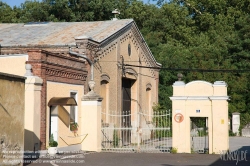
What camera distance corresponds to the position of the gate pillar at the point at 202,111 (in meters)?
21.0

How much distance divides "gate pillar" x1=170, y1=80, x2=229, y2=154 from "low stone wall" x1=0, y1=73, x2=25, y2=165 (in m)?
8.48

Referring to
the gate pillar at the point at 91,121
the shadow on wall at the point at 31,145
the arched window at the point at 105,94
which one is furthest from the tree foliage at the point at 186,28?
the shadow on wall at the point at 31,145

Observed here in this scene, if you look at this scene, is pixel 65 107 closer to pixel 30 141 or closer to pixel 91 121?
pixel 91 121

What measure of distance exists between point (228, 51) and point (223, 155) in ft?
77.8

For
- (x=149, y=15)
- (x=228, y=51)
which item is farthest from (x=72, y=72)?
(x=149, y=15)

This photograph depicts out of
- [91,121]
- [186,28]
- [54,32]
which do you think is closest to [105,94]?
[91,121]

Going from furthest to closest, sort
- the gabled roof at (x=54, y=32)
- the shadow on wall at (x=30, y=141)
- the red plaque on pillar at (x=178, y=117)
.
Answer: the gabled roof at (x=54, y=32) → the red plaque on pillar at (x=178, y=117) → the shadow on wall at (x=30, y=141)

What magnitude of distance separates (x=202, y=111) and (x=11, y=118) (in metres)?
9.80

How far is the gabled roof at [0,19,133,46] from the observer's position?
81.6 ft

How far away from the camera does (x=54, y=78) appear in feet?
67.6

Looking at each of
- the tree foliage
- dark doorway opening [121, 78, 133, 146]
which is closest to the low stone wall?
dark doorway opening [121, 78, 133, 146]

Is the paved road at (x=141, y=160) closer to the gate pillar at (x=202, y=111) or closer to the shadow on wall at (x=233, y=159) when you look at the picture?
the shadow on wall at (x=233, y=159)

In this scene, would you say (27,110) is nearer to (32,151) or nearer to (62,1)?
(32,151)

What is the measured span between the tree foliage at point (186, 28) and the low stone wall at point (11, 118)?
23663mm
